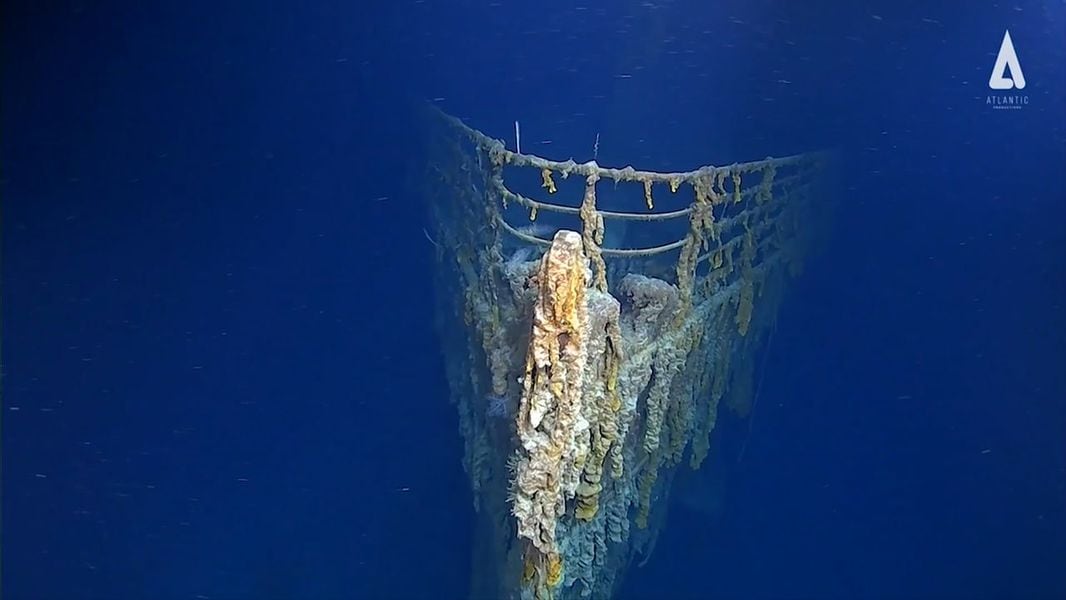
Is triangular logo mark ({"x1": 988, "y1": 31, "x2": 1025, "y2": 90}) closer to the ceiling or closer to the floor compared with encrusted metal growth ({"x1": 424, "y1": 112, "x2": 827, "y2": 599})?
closer to the ceiling

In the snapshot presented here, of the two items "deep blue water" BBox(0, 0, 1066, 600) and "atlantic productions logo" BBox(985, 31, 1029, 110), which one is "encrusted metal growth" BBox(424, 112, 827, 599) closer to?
"deep blue water" BBox(0, 0, 1066, 600)

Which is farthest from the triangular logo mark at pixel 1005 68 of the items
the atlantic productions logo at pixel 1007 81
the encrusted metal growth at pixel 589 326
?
the encrusted metal growth at pixel 589 326

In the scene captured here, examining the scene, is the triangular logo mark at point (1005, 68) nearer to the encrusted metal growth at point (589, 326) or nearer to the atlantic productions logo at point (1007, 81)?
the atlantic productions logo at point (1007, 81)

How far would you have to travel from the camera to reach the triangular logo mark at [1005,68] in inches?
69.1

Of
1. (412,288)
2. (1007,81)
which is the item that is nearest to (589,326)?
(412,288)

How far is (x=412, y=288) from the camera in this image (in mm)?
1761

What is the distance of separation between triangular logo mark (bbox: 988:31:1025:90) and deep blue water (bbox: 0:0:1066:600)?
2 centimetres

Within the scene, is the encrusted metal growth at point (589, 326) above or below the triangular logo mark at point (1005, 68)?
below

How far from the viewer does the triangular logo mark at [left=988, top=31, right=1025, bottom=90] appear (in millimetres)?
1756

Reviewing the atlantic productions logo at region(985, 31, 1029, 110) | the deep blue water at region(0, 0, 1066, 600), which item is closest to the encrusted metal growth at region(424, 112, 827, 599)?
the deep blue water at region(0, 0, 1066, 600)

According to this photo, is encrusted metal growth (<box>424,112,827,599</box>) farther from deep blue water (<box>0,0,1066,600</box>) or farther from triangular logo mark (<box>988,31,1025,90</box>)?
triangular logo mark (<box>988,31,1025,90</box>)

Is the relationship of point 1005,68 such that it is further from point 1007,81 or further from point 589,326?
point 589,326

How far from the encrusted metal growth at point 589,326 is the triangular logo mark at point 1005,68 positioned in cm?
39

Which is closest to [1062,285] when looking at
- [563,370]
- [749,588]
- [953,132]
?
[953,132]
